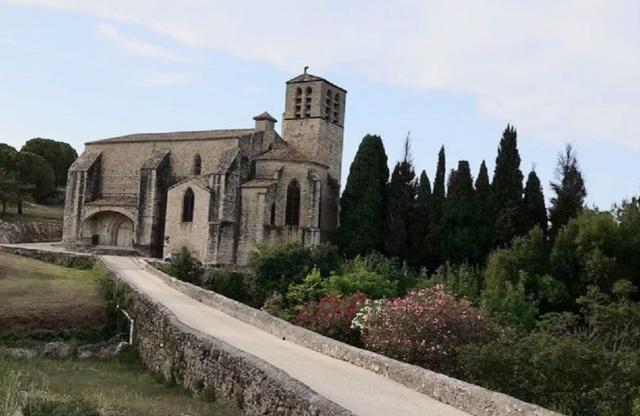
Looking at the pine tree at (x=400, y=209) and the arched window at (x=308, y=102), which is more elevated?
the arched window at (x=308, y=102)

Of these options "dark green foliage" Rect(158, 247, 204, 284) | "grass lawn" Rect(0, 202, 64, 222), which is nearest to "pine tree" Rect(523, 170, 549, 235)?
"dark green foliage" Rect(158, 247, 204, 284)

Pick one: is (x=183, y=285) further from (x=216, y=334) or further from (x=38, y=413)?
(x=38, y=413)

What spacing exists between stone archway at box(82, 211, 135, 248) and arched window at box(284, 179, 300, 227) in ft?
41.6

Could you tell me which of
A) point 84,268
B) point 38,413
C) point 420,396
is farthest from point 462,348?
point 84,268

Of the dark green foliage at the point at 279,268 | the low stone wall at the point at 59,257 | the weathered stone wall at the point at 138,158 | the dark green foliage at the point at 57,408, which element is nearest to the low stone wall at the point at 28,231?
the weathered stone wall at the point at 138,158

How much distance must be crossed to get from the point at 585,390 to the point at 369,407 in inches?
256

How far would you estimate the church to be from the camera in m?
43.5

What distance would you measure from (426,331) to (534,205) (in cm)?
2638

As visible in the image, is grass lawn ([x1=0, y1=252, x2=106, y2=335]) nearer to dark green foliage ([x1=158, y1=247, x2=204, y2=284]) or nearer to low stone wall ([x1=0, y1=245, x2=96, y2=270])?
dark green foliage ([x1=158, y1=247, x2=204, y2=284])

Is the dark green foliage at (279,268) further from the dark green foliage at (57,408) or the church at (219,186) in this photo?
the dark green foliage at (57,408)

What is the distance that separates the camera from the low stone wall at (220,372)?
7918 millimetres

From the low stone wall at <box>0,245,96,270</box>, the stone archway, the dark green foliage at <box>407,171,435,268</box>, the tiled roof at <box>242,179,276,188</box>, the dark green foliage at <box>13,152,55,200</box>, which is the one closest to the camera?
the low stone wall at <box>0,245,96,270</box>

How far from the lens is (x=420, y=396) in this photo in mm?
9961

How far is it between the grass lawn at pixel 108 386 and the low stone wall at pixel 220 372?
256 millimetres
